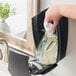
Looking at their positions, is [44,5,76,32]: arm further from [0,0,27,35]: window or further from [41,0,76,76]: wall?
[0,0,27,35]: window

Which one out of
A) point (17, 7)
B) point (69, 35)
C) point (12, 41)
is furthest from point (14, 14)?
point (69, 35)

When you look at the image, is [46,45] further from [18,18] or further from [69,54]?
[18,18]

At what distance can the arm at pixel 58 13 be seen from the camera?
0.90 m

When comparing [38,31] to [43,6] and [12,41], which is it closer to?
[43,6]

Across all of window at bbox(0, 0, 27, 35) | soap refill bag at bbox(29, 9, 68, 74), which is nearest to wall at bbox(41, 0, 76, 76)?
soap refill bag at bbox(29, 9, 68, 74)

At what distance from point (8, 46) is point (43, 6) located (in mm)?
378

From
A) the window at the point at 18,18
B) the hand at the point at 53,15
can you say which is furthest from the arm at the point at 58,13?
the window at the point at 18,18

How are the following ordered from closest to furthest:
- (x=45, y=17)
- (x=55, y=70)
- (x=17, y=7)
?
1. (x=45, y=17)
2. (x=55, y=70)
3. (x=17, y=7)

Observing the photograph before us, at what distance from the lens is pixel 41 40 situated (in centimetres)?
109

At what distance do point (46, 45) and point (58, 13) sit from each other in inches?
7.8

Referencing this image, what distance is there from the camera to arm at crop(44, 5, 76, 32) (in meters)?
0.90

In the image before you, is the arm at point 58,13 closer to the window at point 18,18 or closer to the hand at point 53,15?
the hand at point 53,15

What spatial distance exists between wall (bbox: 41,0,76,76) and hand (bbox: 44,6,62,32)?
0.06 meters

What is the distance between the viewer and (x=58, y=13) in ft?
3.16
